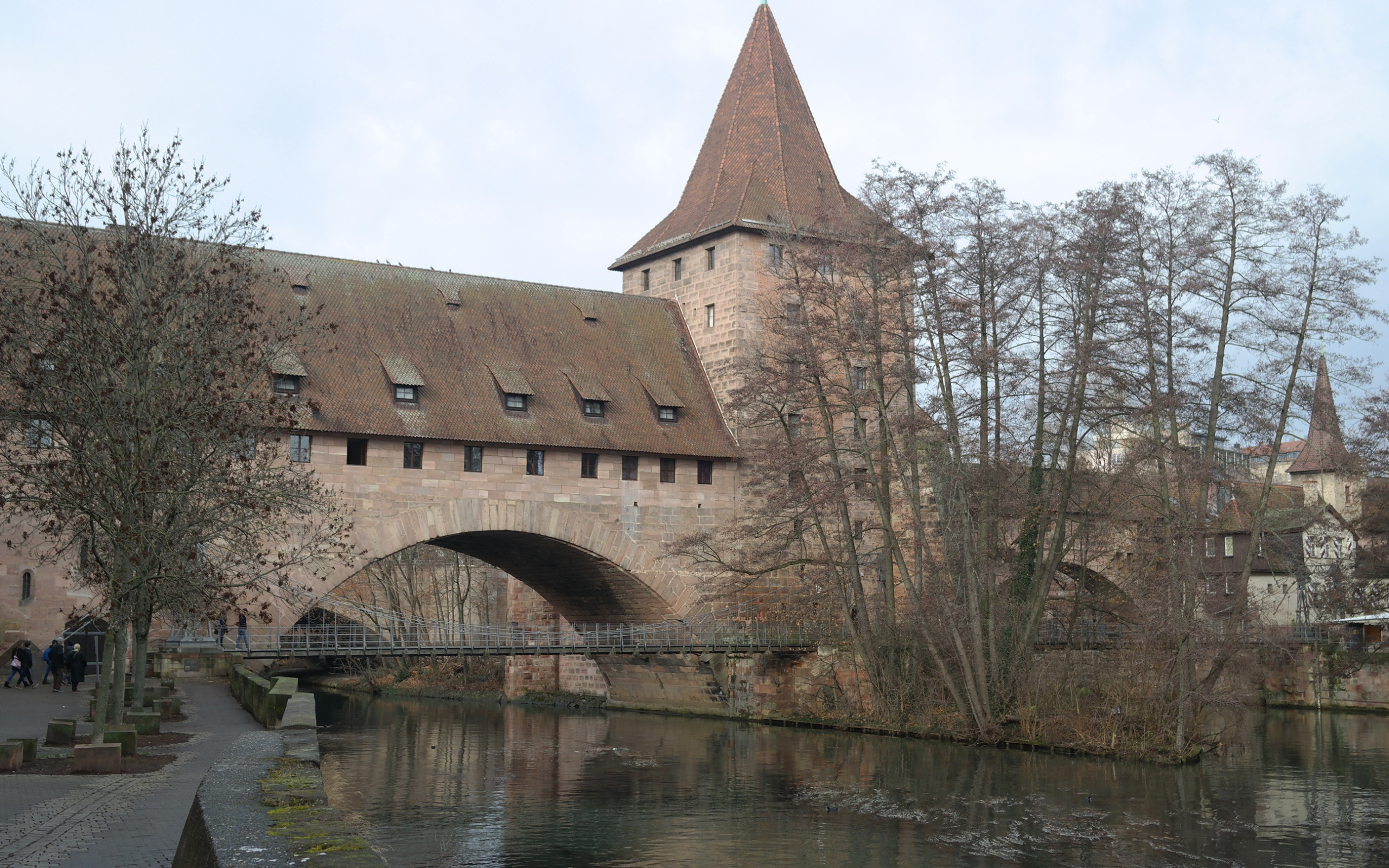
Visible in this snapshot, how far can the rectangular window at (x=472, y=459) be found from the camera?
90.1 ft

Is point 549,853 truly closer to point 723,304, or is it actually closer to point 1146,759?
point 1146,759

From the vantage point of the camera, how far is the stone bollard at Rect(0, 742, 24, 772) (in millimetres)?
11773

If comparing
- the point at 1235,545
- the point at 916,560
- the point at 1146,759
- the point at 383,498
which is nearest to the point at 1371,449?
the point at 916,560

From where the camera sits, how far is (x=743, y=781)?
60.3ft

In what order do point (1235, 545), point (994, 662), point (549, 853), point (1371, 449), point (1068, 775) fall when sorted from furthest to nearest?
1. point (1235, 545)
2. point (1371, 449)
3. point (994, 662)
4. point (1068, 775)
5. point (549, 853)

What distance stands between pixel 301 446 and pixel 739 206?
11801 mm

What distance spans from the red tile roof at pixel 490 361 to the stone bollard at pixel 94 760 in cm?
1366

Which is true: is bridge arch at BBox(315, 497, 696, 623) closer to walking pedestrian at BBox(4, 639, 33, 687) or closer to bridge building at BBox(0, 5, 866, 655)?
bridge building at BBox(0, 5, 866, 655)

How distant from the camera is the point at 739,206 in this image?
32.0 m

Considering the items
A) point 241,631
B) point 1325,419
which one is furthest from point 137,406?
point 1325,419

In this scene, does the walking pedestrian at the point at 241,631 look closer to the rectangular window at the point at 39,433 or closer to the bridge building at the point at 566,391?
the bridge building at the point at 566,391

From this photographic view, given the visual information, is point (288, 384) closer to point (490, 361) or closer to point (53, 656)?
point (490, 361)

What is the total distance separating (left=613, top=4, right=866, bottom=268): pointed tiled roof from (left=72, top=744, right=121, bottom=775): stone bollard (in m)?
21.5

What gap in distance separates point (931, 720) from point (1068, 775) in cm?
490
